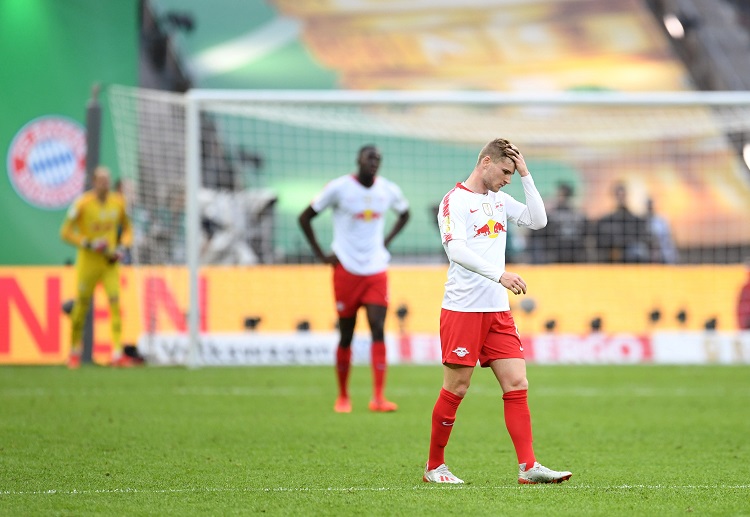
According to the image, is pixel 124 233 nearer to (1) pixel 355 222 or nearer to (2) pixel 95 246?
(2) pixel 95 246

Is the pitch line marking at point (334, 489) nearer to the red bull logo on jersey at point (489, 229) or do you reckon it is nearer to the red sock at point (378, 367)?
the red bull logo on jersey at point (489, 229)

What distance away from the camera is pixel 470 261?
21.3 ft

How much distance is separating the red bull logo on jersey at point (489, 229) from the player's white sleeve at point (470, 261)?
0.52 ft

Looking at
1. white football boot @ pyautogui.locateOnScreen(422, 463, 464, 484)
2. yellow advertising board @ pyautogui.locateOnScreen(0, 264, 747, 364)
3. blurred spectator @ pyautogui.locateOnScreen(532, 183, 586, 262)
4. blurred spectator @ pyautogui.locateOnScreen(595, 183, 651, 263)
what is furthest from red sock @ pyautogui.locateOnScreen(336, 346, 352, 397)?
blurred spectator @ pyautogui.locateOnScreen(595, 183, 651, 263)

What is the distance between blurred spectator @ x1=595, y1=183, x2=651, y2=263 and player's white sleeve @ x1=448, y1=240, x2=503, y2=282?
432 inches

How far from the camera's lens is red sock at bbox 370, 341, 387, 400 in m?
10.8

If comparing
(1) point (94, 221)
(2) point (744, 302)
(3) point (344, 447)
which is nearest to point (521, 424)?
(3) point (344, 447)

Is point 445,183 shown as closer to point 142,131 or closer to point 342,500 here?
point 142,131

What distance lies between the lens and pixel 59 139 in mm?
22750

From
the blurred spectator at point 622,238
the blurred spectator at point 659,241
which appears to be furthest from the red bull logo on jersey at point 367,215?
the blurred spectator at point 659,241

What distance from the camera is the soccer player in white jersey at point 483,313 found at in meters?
6.68

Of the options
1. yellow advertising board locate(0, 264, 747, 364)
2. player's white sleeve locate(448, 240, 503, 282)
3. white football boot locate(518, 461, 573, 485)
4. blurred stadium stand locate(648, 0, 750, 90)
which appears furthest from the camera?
blurred stadium stand locate(648, 0, 750, 90)

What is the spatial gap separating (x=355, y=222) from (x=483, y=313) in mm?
4290

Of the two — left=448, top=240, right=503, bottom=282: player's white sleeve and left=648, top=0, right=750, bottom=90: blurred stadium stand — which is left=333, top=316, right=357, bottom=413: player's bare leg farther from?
left=648, top=0, right=750, bottom=90: blurred stadium stand
